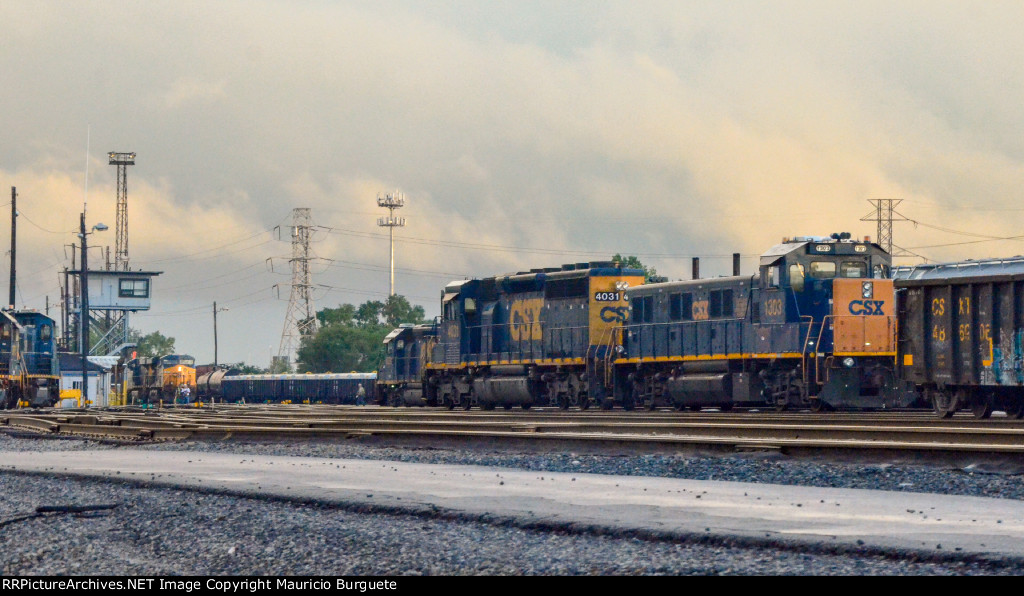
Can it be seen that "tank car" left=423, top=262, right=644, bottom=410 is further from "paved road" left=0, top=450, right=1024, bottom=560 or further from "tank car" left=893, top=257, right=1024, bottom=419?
"paved road" left=0, top=450, right=1024, bottom=560

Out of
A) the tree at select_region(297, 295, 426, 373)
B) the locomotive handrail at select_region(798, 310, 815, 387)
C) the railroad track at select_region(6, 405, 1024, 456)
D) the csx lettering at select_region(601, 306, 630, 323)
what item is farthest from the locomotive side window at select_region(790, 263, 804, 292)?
the tree at select_region(297, 295, 426, 373)

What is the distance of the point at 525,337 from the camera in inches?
1476

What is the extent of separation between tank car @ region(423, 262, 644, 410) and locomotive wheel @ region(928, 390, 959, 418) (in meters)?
11.6

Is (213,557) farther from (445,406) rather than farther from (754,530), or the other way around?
(445,406)

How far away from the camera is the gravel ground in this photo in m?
7.60

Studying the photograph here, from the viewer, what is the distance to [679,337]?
33.2 m

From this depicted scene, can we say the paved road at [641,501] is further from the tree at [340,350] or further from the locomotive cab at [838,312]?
the tree at [340,350]

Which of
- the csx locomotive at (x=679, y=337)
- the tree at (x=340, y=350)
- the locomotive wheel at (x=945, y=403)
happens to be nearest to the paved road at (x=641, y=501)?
the locomotive wheel at (x=945, y=403)

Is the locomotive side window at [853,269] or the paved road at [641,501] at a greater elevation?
the locomotive side window at [853,269]

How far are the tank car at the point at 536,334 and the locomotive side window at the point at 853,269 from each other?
298 inches

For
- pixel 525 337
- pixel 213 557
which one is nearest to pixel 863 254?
pixel 525 337

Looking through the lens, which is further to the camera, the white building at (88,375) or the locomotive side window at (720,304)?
the white building at (88,375)

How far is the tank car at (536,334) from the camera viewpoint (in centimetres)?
3584
